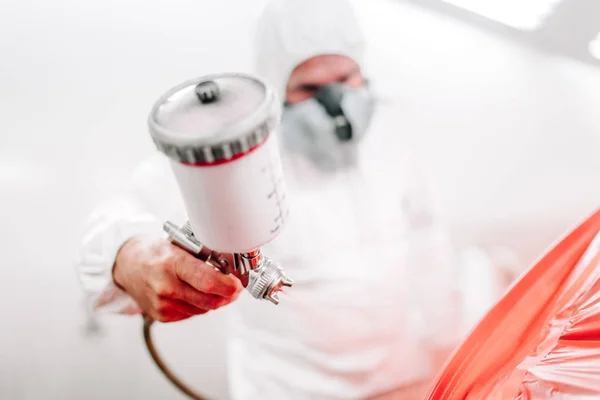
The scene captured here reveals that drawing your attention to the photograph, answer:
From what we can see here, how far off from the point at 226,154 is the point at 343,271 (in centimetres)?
57

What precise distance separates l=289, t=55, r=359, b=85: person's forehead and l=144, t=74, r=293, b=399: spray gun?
1.51 ft

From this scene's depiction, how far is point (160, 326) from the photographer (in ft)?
2.62

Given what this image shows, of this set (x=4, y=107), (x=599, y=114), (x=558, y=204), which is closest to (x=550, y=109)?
(x=599, y=114)

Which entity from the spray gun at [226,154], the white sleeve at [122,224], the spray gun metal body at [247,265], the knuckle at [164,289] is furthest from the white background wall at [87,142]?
the spray gun at [226,154]

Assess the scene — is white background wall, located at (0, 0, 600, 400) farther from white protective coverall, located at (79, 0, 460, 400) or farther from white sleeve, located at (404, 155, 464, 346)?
A: white sleeve, located at (404, 155, 464, 346)

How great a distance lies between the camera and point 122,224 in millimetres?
699

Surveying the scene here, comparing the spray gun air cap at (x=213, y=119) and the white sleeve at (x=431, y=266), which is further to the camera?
the white sleeve at (x=431, y=266)

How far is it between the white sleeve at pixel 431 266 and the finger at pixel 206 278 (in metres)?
0.46

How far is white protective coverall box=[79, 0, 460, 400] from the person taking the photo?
85 cm

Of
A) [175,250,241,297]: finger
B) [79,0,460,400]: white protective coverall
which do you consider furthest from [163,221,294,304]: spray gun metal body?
[79,0,460,400]: white protective coverall

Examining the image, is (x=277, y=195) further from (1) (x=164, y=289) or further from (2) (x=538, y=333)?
(2) (x=538, y=333)

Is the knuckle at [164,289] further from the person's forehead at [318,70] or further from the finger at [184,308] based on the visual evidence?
the person's forehead at [318,70]

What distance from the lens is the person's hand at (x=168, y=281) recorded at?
1.93ft

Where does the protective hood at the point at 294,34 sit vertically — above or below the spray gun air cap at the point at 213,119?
below
